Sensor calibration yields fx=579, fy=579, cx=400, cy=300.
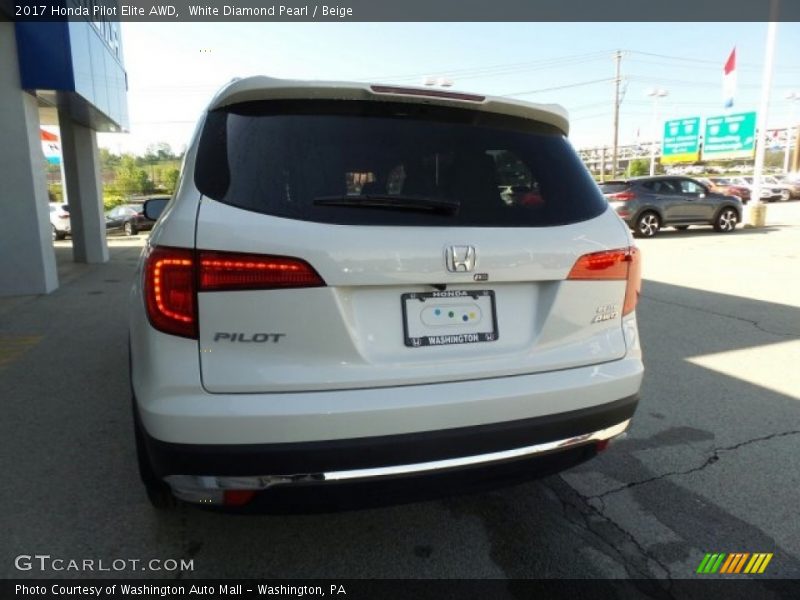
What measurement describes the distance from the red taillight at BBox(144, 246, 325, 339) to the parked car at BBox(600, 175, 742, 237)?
15.6m

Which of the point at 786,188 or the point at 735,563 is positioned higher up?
the point at 786,188

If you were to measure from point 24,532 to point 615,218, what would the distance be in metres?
2.86

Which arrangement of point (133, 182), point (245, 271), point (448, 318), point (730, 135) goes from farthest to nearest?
point (133, 182) < point (730, 135) < point (448, 318) < point (245, 271)

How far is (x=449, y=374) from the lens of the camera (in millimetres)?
1978

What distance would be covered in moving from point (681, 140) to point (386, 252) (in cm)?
4453

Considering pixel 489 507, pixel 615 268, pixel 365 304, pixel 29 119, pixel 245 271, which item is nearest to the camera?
pixel 245 271

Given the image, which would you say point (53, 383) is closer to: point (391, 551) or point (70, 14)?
point (391, 551)

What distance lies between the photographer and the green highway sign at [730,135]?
116 feet

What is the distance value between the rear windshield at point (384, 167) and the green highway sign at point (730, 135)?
128 ft

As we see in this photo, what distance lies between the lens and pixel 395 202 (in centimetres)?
199

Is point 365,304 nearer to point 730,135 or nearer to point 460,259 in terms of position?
point 460,259

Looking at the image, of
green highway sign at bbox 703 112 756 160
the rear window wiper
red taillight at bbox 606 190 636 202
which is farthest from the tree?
the rear window wiper

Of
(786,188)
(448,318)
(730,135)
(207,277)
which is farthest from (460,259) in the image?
(730,135)

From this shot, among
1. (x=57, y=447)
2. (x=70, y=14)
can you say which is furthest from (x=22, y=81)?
(x=57, y=447)
